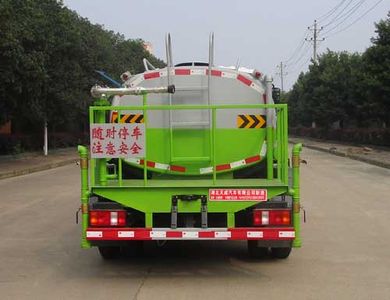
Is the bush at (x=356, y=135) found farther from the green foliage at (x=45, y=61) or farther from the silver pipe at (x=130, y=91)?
the silver pipe at (x=130, y=91)

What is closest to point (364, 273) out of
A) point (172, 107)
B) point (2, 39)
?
point (172, 107)

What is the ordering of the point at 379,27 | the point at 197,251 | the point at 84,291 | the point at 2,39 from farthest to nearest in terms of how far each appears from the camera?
the point at 379,27 → the point at 2,39 → the point at 197,251 → the point at 84,291

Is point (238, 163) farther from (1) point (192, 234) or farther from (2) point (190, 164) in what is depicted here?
(1) point (192, 234)

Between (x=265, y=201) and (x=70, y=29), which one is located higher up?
(x=70, y=29)

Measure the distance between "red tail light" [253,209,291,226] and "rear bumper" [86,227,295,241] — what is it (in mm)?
80

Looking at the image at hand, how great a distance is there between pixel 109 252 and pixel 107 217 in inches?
52.4

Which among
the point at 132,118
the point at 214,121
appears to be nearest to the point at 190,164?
the point at 214,121

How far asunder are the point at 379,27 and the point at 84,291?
29816mm

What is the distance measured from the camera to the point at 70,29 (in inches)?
1115

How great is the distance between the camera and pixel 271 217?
624cm

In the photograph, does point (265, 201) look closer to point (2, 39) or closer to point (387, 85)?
point (2, 39)

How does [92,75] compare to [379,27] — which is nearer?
[379,27]

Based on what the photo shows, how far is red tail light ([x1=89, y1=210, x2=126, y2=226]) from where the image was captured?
6.28 metres

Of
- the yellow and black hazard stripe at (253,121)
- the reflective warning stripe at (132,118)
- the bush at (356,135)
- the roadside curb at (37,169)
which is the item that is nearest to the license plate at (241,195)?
the yellow and black hazard stripe at (253,121)
